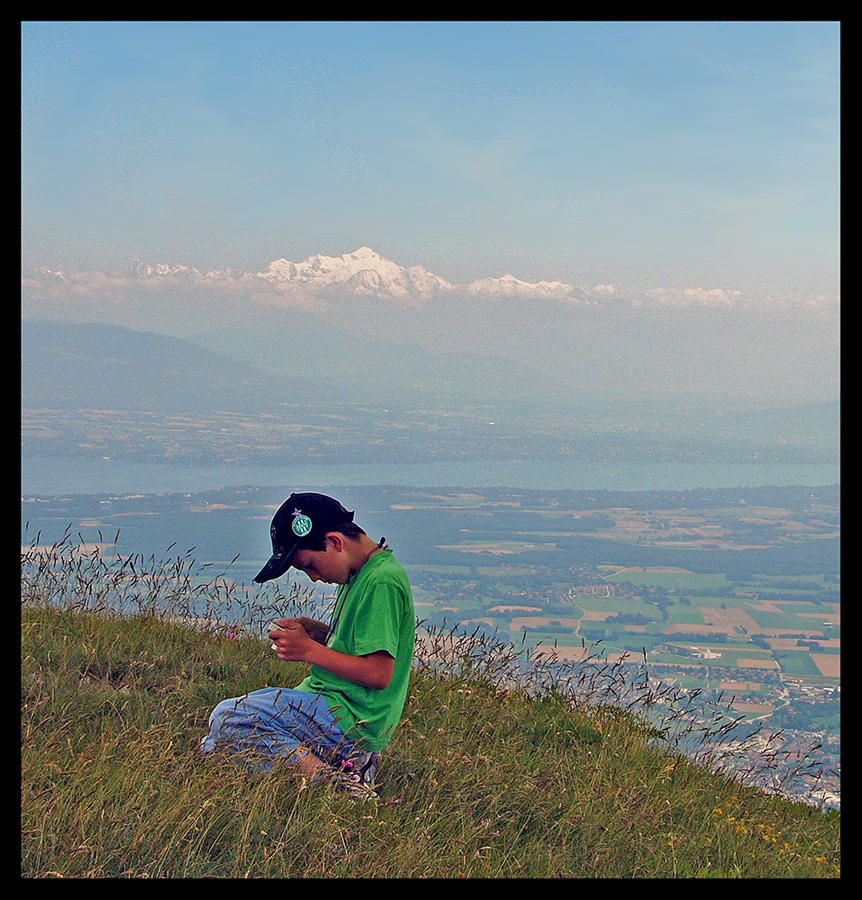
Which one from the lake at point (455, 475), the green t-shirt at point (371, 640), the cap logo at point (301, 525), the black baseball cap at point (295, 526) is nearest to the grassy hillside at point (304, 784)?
the green t-shirt at point (371, 640)

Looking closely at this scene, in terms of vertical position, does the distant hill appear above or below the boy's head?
above

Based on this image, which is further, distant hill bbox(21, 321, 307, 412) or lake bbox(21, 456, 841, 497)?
distant hill bbox(21, 321, 307, 412)

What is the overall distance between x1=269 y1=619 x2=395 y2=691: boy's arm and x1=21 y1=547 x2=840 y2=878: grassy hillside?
62cm

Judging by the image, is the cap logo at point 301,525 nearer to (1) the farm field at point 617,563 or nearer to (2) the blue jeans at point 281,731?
(1) the farm field at point 617,563

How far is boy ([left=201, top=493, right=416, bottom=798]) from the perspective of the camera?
4168 millimetres

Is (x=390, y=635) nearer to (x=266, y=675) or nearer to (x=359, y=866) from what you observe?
(x=359, y=866)

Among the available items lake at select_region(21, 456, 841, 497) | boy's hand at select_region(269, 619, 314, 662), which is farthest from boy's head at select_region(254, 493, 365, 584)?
lake at select_region(21, 456, 841, 497)

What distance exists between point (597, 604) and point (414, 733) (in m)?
41.3

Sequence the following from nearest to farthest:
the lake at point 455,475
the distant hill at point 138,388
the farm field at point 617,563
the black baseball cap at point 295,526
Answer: the black baseball cap at point 295,526
the farm field at point 617,563
the lake at point 455,475
the distant hill at point 138,388

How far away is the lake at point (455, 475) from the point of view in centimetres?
9250

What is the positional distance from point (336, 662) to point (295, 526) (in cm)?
75

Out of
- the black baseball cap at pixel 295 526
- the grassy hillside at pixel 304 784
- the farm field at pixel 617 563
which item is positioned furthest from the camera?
the farm field at pixel 617 563

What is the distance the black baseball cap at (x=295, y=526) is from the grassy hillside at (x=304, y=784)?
3.62 ft

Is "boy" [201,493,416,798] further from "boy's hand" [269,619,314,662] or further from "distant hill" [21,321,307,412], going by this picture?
"distant hill" [21,321,307,412]
